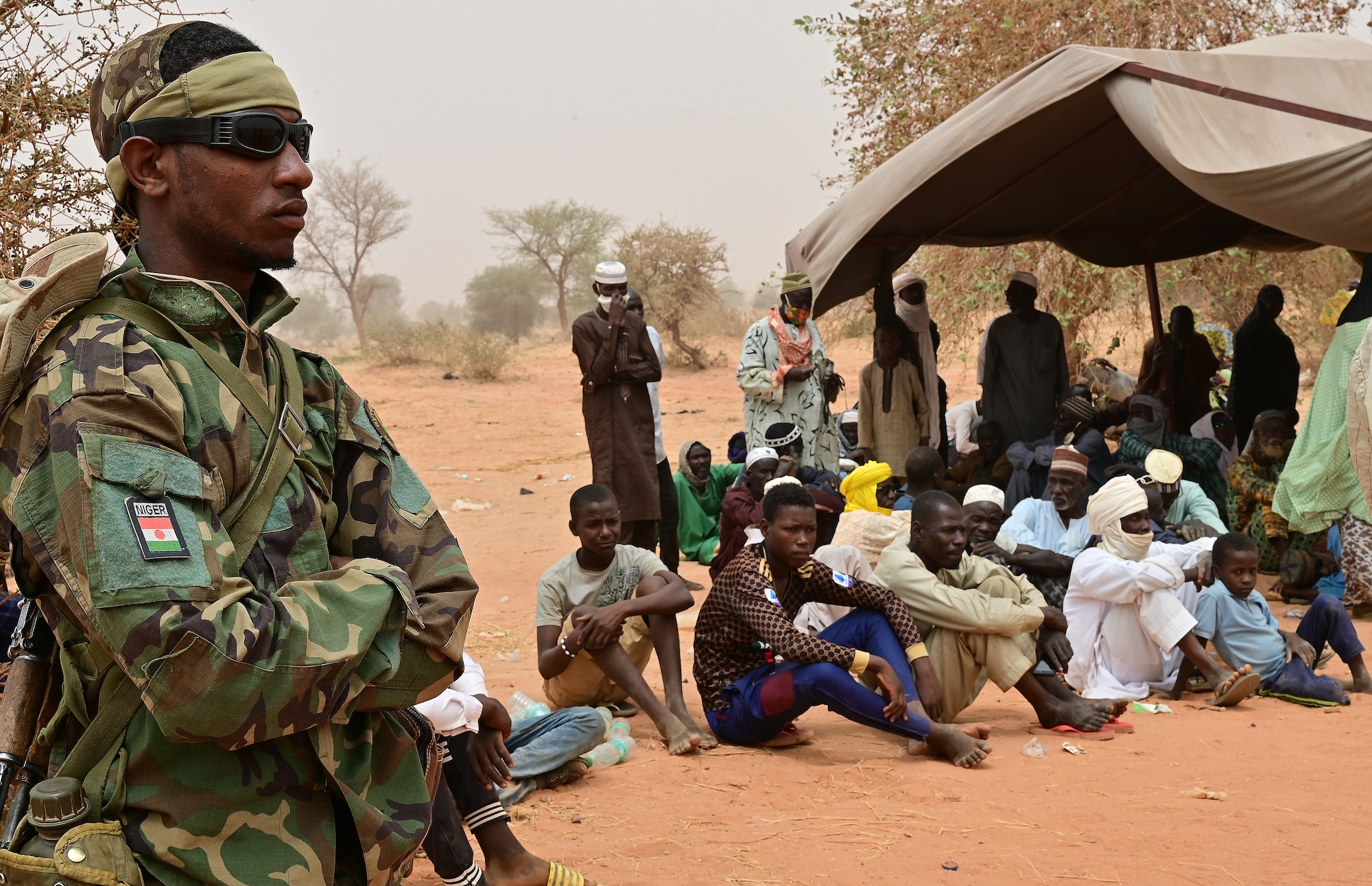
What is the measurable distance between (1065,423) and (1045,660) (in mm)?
3517

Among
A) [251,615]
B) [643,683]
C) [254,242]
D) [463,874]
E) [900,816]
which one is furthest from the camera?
[643,683]

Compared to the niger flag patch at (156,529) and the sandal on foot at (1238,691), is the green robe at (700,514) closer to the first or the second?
the sandal on foot at (1238,691)

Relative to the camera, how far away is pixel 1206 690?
572cm

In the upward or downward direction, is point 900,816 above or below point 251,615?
below

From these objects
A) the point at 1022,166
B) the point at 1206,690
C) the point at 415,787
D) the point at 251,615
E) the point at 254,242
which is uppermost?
the point at 1022,166

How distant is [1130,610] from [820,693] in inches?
73.6

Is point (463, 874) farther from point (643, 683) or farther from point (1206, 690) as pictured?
point (1206, 690)

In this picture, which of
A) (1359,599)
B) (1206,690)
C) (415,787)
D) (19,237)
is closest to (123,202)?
(415,787)

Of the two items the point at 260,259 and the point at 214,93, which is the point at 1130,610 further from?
the point at 214,93

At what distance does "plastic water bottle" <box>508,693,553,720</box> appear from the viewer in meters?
4.60

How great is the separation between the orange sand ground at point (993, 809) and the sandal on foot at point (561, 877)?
19 centimetres

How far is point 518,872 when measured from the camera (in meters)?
3.24

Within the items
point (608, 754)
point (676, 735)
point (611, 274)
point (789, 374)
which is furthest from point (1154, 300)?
point (608, 754)

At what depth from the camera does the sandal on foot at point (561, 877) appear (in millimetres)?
3244
